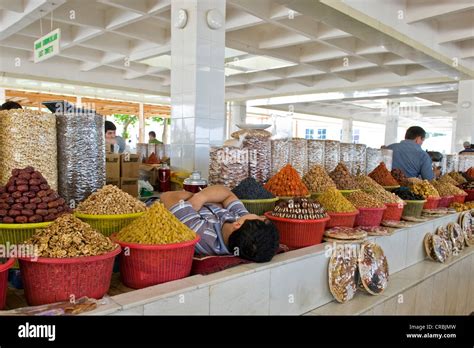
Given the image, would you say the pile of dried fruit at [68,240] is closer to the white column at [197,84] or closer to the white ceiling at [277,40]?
the white column at [197,84]

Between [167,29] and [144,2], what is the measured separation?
4.38 ft

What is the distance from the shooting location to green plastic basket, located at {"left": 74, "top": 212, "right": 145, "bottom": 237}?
151cm

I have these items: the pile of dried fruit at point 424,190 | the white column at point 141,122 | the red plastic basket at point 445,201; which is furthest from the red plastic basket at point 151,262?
the white column at point 141,122

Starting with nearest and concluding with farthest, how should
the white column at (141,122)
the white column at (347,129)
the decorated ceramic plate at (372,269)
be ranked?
the decorated ceramic plate at (372,269)
the white column at (141,122)
the white column at (347,129)

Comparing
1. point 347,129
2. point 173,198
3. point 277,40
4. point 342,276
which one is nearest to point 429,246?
point 342,276

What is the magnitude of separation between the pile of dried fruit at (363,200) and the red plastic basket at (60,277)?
5.54 feet

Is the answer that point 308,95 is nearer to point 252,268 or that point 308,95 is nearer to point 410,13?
point 410,13

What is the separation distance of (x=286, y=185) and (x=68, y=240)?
1366 millimetres

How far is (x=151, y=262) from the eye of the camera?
1363 millimetres

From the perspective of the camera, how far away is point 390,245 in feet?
8.05

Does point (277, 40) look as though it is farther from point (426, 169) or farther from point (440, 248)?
point (440, 248)

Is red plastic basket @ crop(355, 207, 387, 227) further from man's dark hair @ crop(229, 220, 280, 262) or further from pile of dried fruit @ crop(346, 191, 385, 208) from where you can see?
man's dark hair @ crop(229, 220, 280, 262)

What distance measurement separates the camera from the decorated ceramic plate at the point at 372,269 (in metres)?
2.08

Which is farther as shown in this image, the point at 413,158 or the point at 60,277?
the point at 413,158
